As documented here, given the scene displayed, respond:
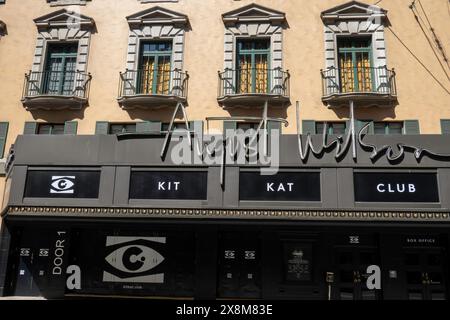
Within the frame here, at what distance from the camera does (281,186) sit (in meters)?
15.5

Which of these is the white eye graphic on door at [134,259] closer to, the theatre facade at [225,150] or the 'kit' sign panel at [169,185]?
the theatre facade at [225,150]

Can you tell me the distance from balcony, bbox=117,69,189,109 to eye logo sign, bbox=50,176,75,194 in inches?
153

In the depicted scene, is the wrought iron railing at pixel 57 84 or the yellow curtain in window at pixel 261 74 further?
the wrought iron railing at pixel 57 84

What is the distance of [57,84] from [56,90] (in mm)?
269

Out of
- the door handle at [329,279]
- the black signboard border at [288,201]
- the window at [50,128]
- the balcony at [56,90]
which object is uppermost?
the balcony at [56,90]

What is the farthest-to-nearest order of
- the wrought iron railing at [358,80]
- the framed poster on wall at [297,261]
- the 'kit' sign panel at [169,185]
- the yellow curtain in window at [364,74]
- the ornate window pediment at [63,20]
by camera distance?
the ornate window pediment at [63,20]
the yellow curtain in window at [364,74]
the wrought iron railing at [358,80]
the framed poster on wall at [297,261]
the 'kit' sign panel at [169,185]

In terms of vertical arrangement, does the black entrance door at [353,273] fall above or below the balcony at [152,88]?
below

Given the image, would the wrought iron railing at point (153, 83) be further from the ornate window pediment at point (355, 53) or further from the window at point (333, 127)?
the ornate window pediment at point (355, 53)

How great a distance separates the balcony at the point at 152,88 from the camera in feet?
59.2

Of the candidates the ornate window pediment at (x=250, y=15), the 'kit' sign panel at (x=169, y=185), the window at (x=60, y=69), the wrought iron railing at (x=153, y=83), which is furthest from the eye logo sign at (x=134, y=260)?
the ornate window pediment at (x=250, y=15)

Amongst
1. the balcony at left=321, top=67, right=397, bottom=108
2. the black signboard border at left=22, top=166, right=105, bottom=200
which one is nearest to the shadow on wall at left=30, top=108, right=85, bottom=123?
the black signboard border at left=22, top=166, right=105, bottom=200

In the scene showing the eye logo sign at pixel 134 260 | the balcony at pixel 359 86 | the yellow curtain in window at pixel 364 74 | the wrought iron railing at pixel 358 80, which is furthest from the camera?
the yellow curtain in window at pixel 364 74

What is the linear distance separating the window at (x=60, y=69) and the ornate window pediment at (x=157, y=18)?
8.78 feet

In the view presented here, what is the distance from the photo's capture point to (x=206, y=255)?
16.2m
